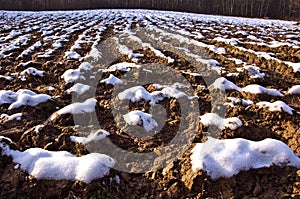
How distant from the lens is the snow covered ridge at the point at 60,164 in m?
2.08

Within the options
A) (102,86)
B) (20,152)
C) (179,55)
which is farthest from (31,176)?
(179,55)

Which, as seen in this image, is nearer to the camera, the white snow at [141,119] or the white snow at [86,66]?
the white snow at [141,119]

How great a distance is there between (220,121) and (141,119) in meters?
0.85

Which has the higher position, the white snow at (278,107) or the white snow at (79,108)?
the white snow at (278,107)

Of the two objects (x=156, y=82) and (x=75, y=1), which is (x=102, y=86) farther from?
(x=75, y=1)

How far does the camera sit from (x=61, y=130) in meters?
2.80

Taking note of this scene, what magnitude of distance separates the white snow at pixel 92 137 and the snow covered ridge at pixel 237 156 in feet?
2.93

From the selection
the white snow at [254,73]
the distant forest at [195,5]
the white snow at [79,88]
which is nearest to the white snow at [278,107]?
the white snow at [254,73]

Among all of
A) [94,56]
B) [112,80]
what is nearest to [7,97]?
[112,80]

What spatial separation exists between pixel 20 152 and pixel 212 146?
5.64 ft

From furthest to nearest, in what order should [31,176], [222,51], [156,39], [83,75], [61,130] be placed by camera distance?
[156,39], [222,51], [83,75], [61,130], [31,176]

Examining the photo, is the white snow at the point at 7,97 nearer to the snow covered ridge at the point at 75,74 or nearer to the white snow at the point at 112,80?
the snow covered ridge at the point at 75,74

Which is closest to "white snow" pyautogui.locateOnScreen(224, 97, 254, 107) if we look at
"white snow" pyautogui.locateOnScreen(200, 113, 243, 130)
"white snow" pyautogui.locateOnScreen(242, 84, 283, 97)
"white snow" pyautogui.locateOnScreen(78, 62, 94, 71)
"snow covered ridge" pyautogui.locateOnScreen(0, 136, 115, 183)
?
"white snow" pyautogui.locateOnScreen(242, 84, 283, 97)

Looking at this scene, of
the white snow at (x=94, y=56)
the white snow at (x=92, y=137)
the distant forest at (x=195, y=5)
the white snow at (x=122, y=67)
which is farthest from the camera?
the distant forest at (x=195, y=5)
